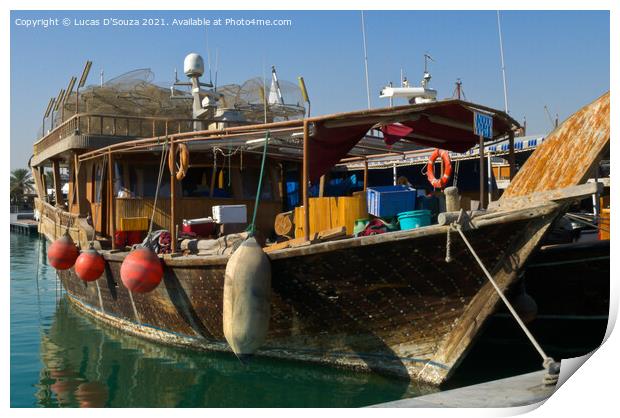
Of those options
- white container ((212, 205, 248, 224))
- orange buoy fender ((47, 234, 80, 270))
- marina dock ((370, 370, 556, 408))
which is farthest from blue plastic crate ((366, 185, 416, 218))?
orange buoy fender ((47, 234, 80, 270))

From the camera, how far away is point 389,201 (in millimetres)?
7879

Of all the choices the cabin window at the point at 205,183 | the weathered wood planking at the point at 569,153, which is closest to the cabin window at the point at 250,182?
the cabin window at the point at 205,183

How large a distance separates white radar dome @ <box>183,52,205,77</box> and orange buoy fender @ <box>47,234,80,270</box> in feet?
16.1

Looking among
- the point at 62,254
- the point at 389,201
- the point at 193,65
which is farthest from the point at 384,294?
the point at 193,65

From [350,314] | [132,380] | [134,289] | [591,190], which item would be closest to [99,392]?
[132,380]

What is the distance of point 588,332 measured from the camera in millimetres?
9078

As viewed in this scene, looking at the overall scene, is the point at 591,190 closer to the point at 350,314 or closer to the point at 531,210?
the point at 531,210

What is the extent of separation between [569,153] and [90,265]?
653 cm

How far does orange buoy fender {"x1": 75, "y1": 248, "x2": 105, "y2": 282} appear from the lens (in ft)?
31.2

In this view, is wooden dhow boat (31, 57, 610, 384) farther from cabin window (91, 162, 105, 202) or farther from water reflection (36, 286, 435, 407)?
cabin window (91, 162, 105, 202)

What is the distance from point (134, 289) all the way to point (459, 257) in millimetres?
4004

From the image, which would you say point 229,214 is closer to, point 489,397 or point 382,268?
point 382,268

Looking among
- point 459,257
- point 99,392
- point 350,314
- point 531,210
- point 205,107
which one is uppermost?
point 205,107

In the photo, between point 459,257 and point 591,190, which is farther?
point 459,257
